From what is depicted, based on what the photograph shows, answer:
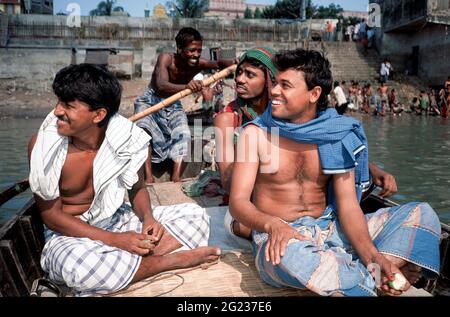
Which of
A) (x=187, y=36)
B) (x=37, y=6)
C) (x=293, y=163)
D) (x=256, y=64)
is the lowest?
(x=293, y=163)

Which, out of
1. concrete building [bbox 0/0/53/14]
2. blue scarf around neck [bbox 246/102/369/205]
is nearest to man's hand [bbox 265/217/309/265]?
blue scarf around neck [bbox 246/102/369/205]

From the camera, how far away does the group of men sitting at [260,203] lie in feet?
6.49

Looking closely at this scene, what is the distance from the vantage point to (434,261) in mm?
2039

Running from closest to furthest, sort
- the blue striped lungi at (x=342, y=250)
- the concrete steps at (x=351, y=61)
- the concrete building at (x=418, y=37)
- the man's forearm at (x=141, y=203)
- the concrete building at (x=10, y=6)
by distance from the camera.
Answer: the blue striped lungi at (x=342, y=250) < the man's forearm at (x=141, y=203) < the concrete building at (x=418, y=37) < the concrete steps at (x=351, y=61) < the concrete building at (x=10, y=6)

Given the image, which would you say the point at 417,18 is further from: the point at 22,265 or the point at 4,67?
the point at 22,265

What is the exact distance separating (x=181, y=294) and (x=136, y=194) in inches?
27.5

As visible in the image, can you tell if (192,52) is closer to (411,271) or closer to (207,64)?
(207,64)

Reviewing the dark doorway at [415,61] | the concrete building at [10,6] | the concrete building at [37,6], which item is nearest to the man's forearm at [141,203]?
the dark doorway at [415,61]

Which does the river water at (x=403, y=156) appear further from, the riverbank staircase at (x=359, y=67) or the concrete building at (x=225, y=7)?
the concrete building at (x=225, y=7)

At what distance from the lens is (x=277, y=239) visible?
1866 mm

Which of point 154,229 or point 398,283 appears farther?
point 154,229

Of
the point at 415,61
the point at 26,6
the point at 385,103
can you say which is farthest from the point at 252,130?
the point at 26,6

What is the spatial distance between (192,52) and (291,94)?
2421 millimetres
